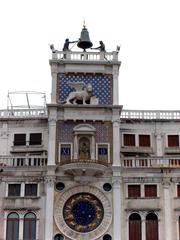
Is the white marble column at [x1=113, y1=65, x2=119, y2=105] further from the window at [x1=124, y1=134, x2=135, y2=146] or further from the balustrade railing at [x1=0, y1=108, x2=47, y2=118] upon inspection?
the balustrade railing at [x1=0, y1=108, x2=47, y2=118]

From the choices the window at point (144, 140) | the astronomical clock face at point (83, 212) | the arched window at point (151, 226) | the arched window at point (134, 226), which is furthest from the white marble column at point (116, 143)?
the arched window at point (151, 226)

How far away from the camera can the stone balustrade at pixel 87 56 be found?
44594mm

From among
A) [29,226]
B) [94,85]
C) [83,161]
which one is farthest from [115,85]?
[29,226]

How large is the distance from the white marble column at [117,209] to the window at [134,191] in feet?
2.85

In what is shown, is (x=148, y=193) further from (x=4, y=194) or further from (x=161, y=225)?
(x=4, y=194)

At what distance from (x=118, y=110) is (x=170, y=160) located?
5.48 m

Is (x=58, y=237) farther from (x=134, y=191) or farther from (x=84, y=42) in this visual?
(x=84, y=42)

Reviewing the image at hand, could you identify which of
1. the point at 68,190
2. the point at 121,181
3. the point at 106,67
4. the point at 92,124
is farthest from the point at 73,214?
the point at 106,67

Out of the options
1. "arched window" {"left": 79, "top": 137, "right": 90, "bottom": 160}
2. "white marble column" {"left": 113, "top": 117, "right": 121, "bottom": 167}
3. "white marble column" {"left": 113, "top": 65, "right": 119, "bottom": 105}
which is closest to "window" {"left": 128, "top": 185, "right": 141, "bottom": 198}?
"white marble column" {"left": 113, "top": 117, "right": 121, "bottom": 167}

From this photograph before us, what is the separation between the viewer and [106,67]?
4441 centimetres

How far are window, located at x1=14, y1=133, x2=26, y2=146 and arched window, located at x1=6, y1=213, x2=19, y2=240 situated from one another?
→ 614 centimetres

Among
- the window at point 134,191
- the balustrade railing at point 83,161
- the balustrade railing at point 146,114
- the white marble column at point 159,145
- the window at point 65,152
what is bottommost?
the window at point 134,191

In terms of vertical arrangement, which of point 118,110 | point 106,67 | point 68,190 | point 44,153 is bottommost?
point 68,190

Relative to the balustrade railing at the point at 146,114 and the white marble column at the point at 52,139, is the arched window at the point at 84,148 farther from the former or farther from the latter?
the balustrade railing at the point at 146,114
